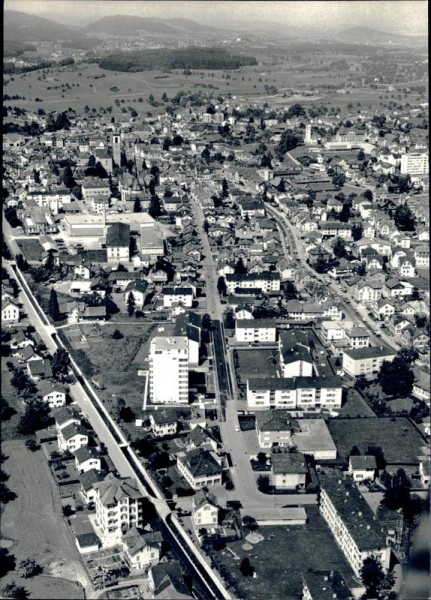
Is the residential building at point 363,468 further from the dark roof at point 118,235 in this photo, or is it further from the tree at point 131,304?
the dark roof at point 118,235

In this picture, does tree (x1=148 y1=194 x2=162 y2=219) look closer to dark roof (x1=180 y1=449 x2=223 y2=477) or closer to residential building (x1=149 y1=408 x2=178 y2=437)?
residential building (x1=149 y1=408 x2=178 y2=437)

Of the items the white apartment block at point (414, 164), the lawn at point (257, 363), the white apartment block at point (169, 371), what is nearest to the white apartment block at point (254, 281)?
the lawn at point (257, 363)

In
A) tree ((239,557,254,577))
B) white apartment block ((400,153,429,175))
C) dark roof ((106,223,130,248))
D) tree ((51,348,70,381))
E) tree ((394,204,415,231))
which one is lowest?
tree ((239,557,254,577))

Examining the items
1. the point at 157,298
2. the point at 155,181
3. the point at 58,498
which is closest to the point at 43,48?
the point at 155,181

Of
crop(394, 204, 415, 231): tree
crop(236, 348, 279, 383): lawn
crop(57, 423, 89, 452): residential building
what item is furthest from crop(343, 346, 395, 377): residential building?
crop(394, 204, 415, 231): tree

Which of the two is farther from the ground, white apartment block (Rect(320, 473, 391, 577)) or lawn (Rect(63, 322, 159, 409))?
lawn (Rect(63, 322, 159, 409))

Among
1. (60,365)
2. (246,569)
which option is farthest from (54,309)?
(246,569)
